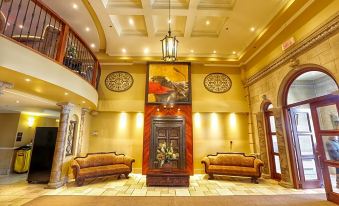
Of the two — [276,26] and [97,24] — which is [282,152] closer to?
[276,26]

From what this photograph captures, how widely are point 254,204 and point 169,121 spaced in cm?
419

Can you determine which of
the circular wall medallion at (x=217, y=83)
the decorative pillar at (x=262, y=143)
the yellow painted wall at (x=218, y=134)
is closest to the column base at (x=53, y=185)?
the yellow painted wall at (x=218, y=134)

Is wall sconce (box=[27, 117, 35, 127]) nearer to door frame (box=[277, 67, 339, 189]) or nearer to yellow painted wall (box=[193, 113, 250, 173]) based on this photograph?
yellow painted wall (box=[193, 113, 250, 173])

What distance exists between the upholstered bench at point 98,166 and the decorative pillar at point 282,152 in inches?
201

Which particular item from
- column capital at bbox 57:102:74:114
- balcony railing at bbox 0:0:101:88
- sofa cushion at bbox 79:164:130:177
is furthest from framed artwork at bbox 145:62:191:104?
column capital at bbox 57:102:74:114

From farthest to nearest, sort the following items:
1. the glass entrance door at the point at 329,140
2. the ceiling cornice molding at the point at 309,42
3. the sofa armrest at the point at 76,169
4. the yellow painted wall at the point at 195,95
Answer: the yellow painted wall at the point at 195,95 → the sofa armrest at the point at 76,169 → the glass entrance door at the point at 329,140 → the ceiling cornice molding at the point at 309,42

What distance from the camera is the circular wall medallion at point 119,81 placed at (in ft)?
26.3

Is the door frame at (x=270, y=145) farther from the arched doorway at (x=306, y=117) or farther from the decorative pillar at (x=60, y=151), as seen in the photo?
the decorative pillar at (x=60, y=151)

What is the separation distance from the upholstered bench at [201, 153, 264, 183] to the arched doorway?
1.10m

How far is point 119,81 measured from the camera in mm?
8117

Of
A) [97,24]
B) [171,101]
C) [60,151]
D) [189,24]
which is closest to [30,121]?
[60,151]

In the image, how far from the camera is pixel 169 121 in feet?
24.1

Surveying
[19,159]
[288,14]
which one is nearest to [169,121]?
[288,14]

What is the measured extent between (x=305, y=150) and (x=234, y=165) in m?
2.23
